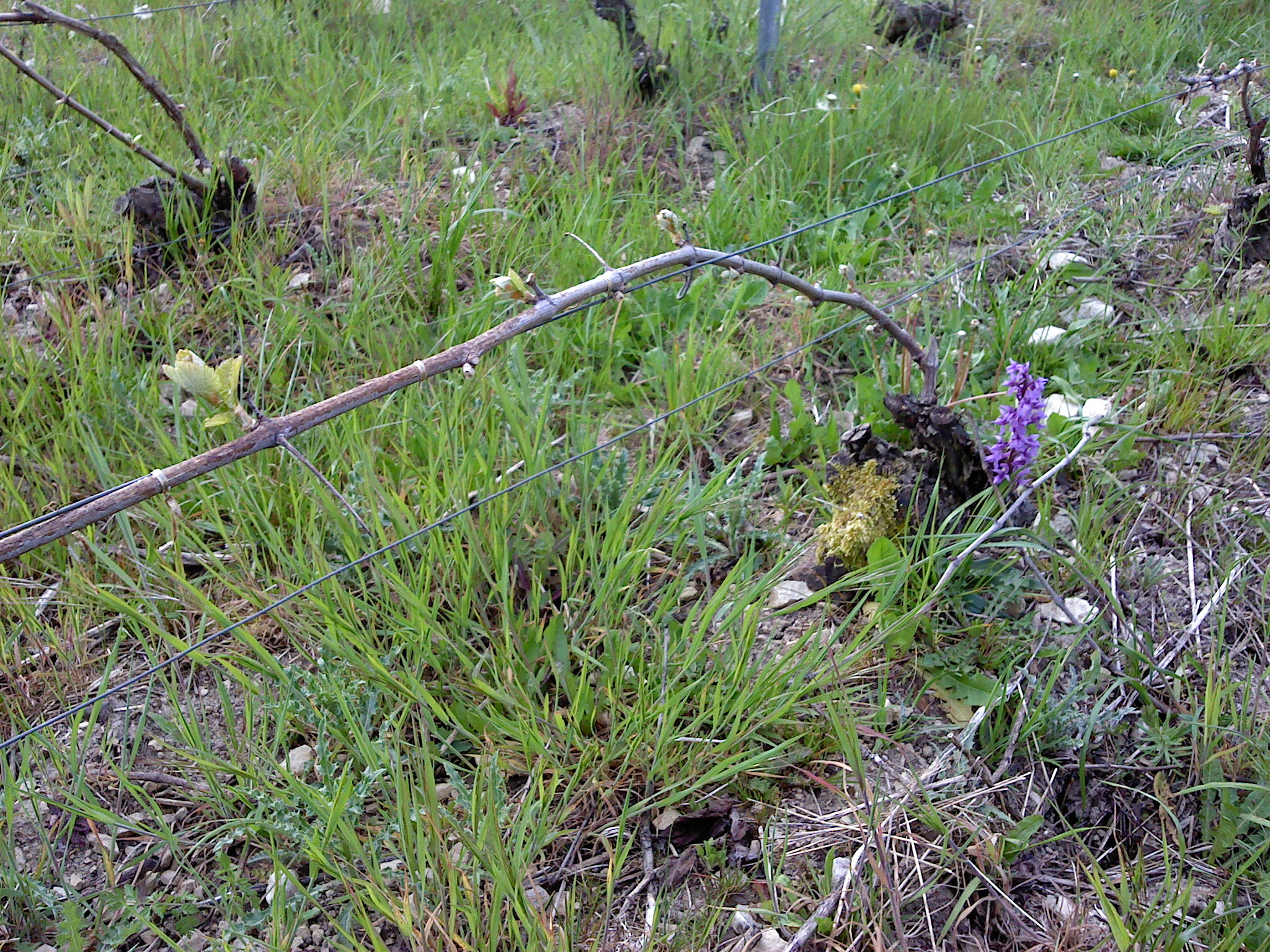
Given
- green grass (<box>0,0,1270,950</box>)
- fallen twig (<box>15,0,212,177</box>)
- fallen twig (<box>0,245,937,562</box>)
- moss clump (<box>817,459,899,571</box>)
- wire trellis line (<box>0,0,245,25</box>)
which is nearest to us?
fallen twig (<box>0,245,937,562</box>)

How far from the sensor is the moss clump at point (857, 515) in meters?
1.82

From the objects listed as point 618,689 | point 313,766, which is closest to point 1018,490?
point 618,689

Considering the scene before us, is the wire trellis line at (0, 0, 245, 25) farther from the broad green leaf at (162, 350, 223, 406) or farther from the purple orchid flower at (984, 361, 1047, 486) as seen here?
the purple orchid flower at (984, 361, 1047, 486)

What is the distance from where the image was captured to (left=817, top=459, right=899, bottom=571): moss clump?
1818 mm

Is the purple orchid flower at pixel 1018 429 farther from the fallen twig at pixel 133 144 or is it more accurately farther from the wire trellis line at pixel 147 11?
the wire trellis line at pixel 147 11

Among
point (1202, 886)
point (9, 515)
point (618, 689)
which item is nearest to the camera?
point (1202, 886)

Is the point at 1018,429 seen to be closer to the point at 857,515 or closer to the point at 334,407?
the point at 857,515

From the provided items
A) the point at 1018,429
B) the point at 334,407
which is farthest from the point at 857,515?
the point at 334,407

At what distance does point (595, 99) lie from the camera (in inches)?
131

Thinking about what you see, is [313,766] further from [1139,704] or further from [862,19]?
[862,19]

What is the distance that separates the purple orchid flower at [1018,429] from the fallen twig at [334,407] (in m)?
0.54

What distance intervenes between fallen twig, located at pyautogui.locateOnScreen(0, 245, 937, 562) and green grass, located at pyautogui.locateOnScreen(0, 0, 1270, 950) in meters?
0.55

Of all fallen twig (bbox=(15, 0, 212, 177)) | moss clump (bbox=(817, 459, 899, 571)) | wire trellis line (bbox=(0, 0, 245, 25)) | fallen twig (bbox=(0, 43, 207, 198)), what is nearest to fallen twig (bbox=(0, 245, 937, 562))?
moss clump (bbox=(817, 459, 899, 571))

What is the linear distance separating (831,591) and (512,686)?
631 mm
